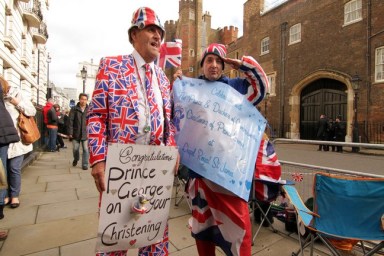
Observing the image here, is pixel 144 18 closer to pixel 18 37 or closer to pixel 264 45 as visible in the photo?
pixel 18 37

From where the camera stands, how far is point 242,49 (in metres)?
24.9

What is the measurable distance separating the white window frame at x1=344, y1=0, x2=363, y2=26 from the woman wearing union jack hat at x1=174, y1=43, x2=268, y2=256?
16459mm

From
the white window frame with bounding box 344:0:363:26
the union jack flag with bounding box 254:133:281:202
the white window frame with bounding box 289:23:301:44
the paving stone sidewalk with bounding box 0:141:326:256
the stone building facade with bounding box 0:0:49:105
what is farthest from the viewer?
the white window frame with bounding box 289:23:301:44

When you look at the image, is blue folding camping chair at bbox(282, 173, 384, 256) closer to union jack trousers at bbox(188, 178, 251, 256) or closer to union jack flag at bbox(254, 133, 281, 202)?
union jack flag at bbox(254, 133, 281, 202)

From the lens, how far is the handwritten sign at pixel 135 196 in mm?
1485

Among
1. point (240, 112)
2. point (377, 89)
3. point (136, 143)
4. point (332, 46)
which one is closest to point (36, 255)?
point (136, 143)

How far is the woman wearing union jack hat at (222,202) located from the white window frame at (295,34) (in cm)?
1862

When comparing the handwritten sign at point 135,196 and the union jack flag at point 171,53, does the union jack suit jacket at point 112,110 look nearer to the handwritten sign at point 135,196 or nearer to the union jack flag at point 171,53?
the handwritten sign at point 135,196

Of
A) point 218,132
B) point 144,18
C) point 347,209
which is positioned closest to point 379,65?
point 347,209

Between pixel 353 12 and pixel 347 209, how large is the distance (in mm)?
17014

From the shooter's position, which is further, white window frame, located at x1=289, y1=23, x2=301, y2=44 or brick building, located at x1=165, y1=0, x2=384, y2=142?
white window frame, located at x1=289, y1=23, x2=301, y2=44

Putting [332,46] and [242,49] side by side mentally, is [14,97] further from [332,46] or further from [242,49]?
[242,49]

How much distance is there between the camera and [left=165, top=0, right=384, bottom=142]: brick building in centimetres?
1377

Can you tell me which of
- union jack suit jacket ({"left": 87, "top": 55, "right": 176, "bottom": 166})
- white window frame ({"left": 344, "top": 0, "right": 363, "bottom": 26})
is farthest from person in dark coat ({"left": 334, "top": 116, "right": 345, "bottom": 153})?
union jack suit jacket ({"left": 87, "top": 55, "right": 176, "bottom": 166})
